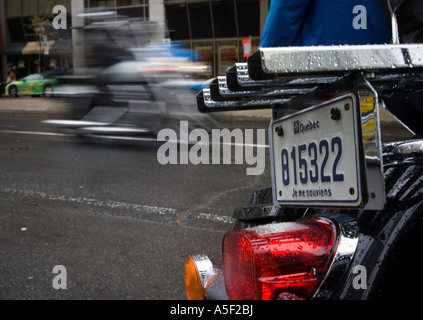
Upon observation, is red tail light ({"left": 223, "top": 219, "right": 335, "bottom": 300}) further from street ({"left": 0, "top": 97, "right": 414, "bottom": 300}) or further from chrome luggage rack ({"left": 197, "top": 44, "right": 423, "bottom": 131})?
→ street ({"left": 0, "top": 97, "right": 414, "bottom": 300})

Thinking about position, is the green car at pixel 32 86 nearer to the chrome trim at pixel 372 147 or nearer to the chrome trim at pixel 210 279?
the chrome trim at pixel 210 279

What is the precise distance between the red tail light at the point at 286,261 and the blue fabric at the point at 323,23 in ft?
3.88

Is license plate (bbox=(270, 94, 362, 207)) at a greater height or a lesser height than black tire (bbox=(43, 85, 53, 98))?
lesser

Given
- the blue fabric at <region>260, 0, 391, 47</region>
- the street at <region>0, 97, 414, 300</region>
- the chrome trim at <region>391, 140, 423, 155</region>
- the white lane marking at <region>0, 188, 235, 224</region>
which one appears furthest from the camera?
the white lane marking at <region>0, 188, 235, 224</region>

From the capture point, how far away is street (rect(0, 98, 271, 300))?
3135 mm

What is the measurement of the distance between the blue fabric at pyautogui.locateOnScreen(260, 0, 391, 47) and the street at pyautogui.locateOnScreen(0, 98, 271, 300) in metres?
1.61

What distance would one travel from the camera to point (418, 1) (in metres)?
1.46

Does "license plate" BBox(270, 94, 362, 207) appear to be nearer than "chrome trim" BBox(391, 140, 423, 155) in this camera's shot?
Yes

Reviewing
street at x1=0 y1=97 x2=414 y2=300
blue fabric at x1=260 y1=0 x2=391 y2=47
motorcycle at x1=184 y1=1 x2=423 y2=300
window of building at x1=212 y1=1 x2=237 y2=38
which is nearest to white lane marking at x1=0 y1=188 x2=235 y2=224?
street at x1=0 y1=97 x2=414 y2=300

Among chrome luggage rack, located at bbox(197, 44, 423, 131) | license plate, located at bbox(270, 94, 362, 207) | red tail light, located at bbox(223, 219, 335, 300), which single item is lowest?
red tail light, located at bbox(223, 219, 335, 300)

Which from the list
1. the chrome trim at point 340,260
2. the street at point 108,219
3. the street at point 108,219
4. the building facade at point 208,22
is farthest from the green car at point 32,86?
the chrome trim at point 340,260
